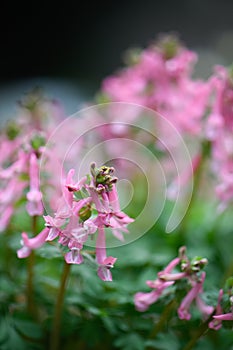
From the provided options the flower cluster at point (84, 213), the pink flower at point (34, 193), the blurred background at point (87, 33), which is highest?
the blurred background at point (87, 33)

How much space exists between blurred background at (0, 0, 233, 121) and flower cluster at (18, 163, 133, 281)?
283cm

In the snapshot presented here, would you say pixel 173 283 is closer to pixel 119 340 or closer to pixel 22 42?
pixel 119 340

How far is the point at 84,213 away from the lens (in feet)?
2.08

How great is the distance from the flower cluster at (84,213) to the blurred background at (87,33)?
2.83m

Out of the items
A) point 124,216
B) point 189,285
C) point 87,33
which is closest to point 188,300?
point 189,285

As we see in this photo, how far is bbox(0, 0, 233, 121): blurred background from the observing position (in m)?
3.63

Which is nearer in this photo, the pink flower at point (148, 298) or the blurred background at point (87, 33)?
the pink flower at point (148, 298)

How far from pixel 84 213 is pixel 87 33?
3.53 meters

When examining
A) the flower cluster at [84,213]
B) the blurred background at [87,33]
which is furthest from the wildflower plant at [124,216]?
the blurred background at [87,33]

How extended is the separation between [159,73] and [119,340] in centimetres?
50

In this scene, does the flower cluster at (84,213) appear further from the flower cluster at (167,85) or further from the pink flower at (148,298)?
the flower cluster at (167,85)

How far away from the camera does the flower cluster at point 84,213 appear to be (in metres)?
0.62

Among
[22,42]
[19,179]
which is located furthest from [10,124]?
[22,42]

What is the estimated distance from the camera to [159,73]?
1048 mm
